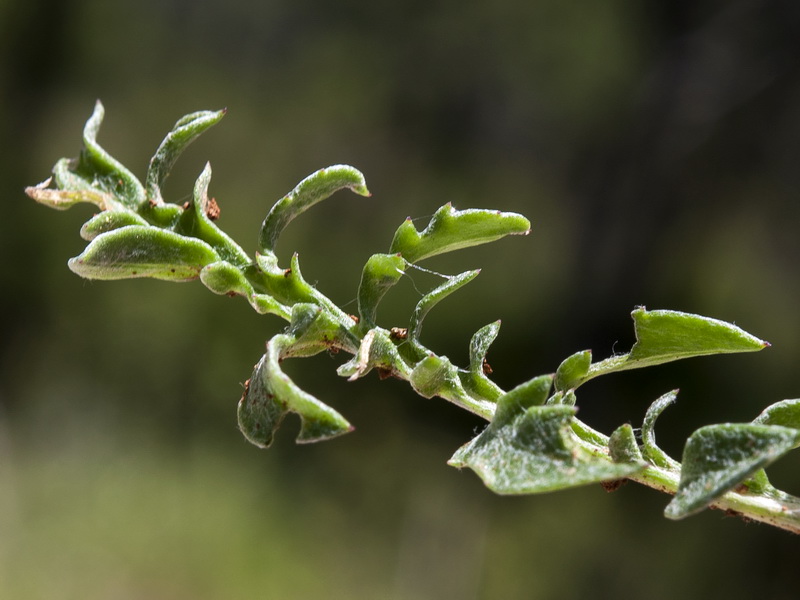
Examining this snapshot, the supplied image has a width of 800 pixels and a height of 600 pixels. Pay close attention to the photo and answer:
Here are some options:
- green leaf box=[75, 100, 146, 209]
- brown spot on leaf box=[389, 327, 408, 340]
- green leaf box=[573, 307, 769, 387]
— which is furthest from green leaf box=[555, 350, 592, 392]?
green leaf box=[75, 100, 146, 209]

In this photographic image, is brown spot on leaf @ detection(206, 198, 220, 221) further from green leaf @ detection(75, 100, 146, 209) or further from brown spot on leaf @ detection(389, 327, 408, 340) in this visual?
brown spot on leaf @ detection(389, 327, 408, 340)

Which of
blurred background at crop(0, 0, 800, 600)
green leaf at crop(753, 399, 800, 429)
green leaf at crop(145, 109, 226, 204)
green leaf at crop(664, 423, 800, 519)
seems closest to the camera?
green leaf at crop(664, 423, 800, 519)

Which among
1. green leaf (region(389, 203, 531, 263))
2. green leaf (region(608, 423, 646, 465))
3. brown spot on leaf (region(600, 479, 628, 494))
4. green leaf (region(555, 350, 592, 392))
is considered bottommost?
brown spot on leaf (region(600, 479, 628, 494))

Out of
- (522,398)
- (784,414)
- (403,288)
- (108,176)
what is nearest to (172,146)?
(108,176)

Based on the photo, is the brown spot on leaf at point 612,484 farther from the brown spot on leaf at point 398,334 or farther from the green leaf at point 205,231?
the green leaf at point 205,231

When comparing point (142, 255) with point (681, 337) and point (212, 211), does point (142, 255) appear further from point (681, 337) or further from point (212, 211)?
point (681, 337)
